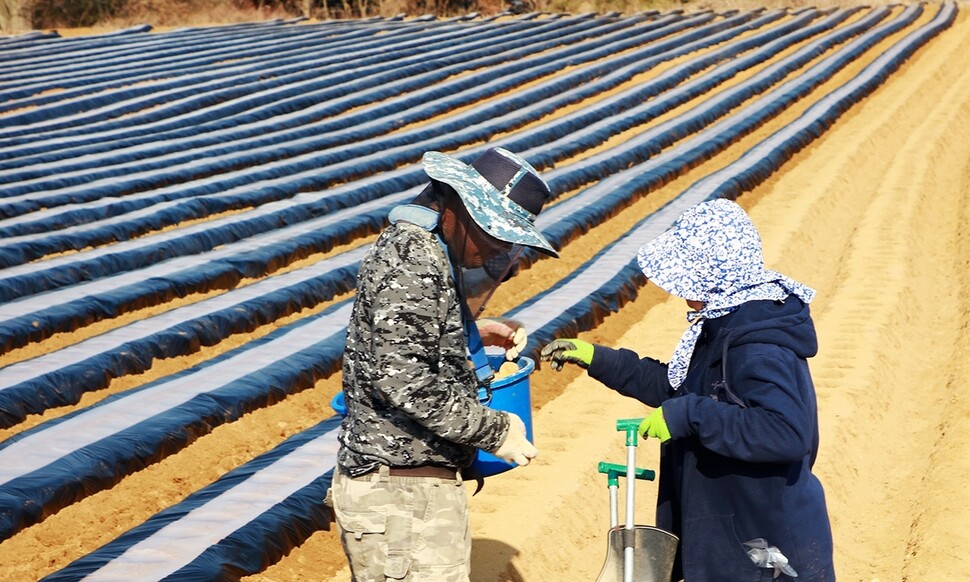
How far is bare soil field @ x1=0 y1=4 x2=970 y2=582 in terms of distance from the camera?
4.73 meters

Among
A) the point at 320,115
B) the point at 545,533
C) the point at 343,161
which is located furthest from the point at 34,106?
the point at 545,533

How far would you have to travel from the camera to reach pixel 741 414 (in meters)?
2.54

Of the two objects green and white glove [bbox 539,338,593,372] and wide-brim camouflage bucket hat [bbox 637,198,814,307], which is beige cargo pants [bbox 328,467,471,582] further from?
wide-brim camouflage bucket hat [bbox 637,198,814,307]

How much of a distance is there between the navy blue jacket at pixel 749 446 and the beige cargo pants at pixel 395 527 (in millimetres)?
624

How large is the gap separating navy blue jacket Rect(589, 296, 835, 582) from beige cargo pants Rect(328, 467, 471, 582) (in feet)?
2.05

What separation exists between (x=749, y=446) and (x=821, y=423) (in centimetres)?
393

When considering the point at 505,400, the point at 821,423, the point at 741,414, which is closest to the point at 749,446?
the point at 741,414

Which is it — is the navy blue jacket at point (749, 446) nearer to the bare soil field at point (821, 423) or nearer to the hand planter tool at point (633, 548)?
the hand planter tool at point (633, 548)

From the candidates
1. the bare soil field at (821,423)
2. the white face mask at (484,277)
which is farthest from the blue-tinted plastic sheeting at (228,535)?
the white face mask at (484,277)

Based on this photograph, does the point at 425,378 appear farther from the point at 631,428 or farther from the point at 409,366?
the point at 631,428

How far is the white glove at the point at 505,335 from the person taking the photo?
2967mm

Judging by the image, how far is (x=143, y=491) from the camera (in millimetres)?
5152

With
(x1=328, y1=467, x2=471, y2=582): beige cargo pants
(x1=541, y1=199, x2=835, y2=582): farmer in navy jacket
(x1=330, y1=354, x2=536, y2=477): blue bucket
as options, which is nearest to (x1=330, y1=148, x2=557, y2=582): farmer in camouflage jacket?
(x1=328, y1=467, x2=471, y2=582): beige cargo pants

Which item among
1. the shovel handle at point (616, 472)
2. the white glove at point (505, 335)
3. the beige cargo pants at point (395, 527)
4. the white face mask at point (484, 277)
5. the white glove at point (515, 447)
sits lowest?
the shovel handle at point (616, 472)
